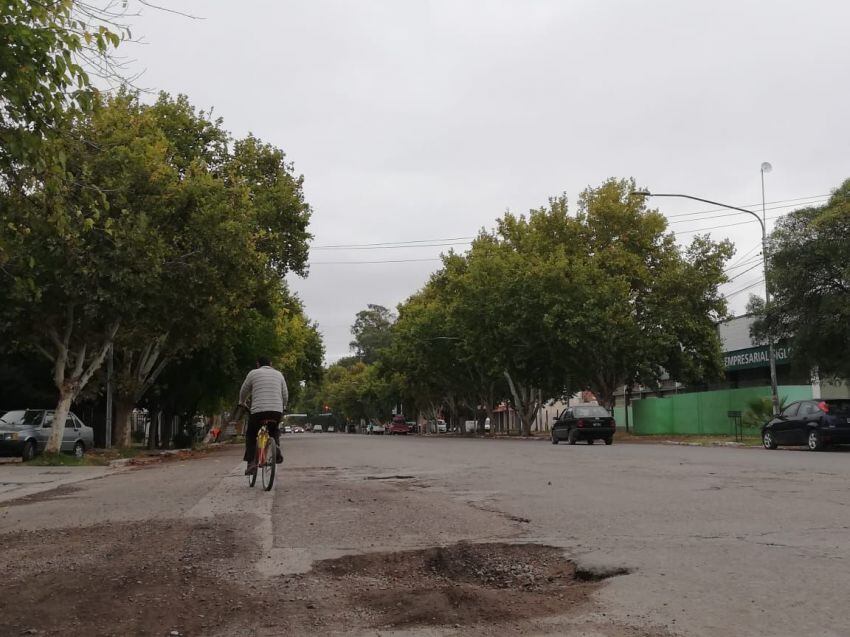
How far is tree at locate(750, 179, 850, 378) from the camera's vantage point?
26.7 metres

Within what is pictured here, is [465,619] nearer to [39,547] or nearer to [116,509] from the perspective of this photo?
[39,547]

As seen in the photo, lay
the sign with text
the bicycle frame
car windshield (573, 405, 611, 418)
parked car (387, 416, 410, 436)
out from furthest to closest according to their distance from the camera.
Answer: parked car (387, 416, 410, 436), the sign with text, car windshield (573, 405, 611, 418), the bicycle frame

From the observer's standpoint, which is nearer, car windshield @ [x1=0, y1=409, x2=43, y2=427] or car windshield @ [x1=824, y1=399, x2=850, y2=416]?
car windshield @ [x1=824, y1=399, x2=850, y2=416]

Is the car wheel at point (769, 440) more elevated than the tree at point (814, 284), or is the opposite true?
the tree at point (814, 284)

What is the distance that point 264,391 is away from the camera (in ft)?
37.5

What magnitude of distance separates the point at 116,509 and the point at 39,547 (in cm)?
285

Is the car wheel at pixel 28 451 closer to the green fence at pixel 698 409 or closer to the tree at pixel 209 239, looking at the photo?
the tree at pixel 209 239

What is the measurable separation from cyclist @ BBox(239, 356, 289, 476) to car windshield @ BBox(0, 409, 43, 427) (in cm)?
1612

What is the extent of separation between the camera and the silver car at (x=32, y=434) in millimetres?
23406

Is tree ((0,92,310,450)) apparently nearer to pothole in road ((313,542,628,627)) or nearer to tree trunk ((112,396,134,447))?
tree trunk ((112,396,134,447))

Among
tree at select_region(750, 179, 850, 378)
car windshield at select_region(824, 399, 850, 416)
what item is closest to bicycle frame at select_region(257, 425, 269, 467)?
car windshield at select_region(824, 399, 850, 416)

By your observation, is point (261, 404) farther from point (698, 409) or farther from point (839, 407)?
point (698, 409)

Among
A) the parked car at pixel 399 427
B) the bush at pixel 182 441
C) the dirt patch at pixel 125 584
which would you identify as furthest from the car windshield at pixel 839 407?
the parked car at pixel 399 427

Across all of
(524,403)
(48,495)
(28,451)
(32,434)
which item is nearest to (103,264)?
(32,434)
